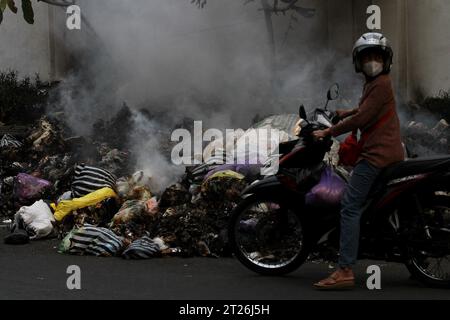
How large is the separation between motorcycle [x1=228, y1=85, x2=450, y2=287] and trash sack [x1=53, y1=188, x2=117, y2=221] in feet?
8.38

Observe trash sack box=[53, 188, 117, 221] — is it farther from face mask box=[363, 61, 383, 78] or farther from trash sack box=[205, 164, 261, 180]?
face mask box=[363, 61, 383, 78]

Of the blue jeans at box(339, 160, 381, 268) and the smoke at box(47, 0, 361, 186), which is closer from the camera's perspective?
the blue jeans at box(339, 160, 381, 268)

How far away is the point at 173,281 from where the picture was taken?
20.2ft

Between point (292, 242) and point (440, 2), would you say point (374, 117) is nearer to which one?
point (292, 242)

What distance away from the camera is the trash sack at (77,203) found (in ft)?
27.5

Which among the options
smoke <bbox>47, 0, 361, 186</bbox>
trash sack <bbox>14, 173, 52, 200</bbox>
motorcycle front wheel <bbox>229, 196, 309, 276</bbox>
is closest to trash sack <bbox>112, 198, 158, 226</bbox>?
trash sack <bbox>14, 173, 52, 200</bbox>

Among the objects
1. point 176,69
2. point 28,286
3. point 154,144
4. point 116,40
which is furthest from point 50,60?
point 28,286

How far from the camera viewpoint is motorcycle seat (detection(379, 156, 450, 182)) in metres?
5.68

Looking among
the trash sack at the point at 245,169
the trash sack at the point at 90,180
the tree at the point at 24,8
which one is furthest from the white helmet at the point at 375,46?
the trash sack at the point at 90,180

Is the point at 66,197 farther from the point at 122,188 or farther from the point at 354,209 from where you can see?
the point at 354,209

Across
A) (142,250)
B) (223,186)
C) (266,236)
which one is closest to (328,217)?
(266,236)

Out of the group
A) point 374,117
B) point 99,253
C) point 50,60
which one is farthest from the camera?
point 50,60

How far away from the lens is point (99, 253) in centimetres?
725

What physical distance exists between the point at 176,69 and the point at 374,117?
21.1ft
